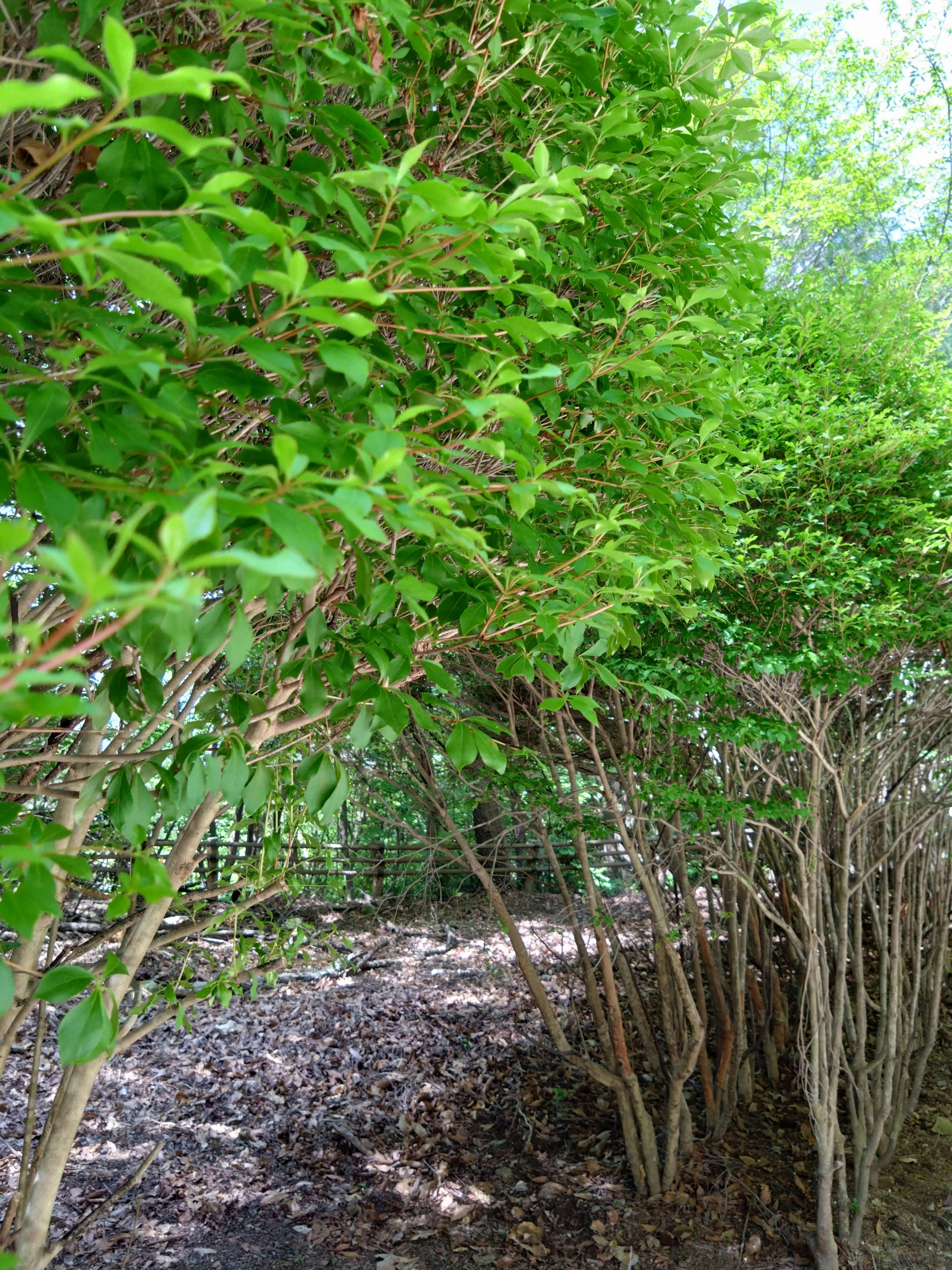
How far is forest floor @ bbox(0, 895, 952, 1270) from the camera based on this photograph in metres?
3.50

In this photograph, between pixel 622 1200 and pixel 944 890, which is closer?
pixel 622 1200

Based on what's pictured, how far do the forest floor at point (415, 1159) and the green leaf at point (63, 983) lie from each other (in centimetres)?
282

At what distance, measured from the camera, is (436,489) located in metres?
0.99

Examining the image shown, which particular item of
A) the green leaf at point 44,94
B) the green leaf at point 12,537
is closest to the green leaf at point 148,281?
the green leaf at point 44,94

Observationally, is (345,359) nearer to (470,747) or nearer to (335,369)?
(335,369)

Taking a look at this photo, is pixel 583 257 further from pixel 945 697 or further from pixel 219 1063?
pixel 219 1063

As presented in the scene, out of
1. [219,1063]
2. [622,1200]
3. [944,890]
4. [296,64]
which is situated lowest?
[622,1200]

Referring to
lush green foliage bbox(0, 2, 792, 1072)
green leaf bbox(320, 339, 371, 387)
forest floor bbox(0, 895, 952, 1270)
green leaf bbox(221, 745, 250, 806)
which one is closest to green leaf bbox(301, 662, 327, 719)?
lush green foliage bbox(0, 2, 792, 1072)

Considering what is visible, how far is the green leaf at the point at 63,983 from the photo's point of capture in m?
1.00

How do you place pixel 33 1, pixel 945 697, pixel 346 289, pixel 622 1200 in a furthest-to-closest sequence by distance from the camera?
pixel 945 697 < pixel 622 1200 < pixel 33 1 < pixel 346 289

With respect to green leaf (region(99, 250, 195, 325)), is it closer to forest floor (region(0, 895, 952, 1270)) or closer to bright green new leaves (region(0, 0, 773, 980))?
bright green new leaves (region(0, 0, 773, 980))

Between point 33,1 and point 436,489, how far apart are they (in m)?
1.01

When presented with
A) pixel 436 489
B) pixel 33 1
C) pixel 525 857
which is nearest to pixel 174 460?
pixel 436 489

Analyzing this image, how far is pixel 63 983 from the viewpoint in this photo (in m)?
1.01
